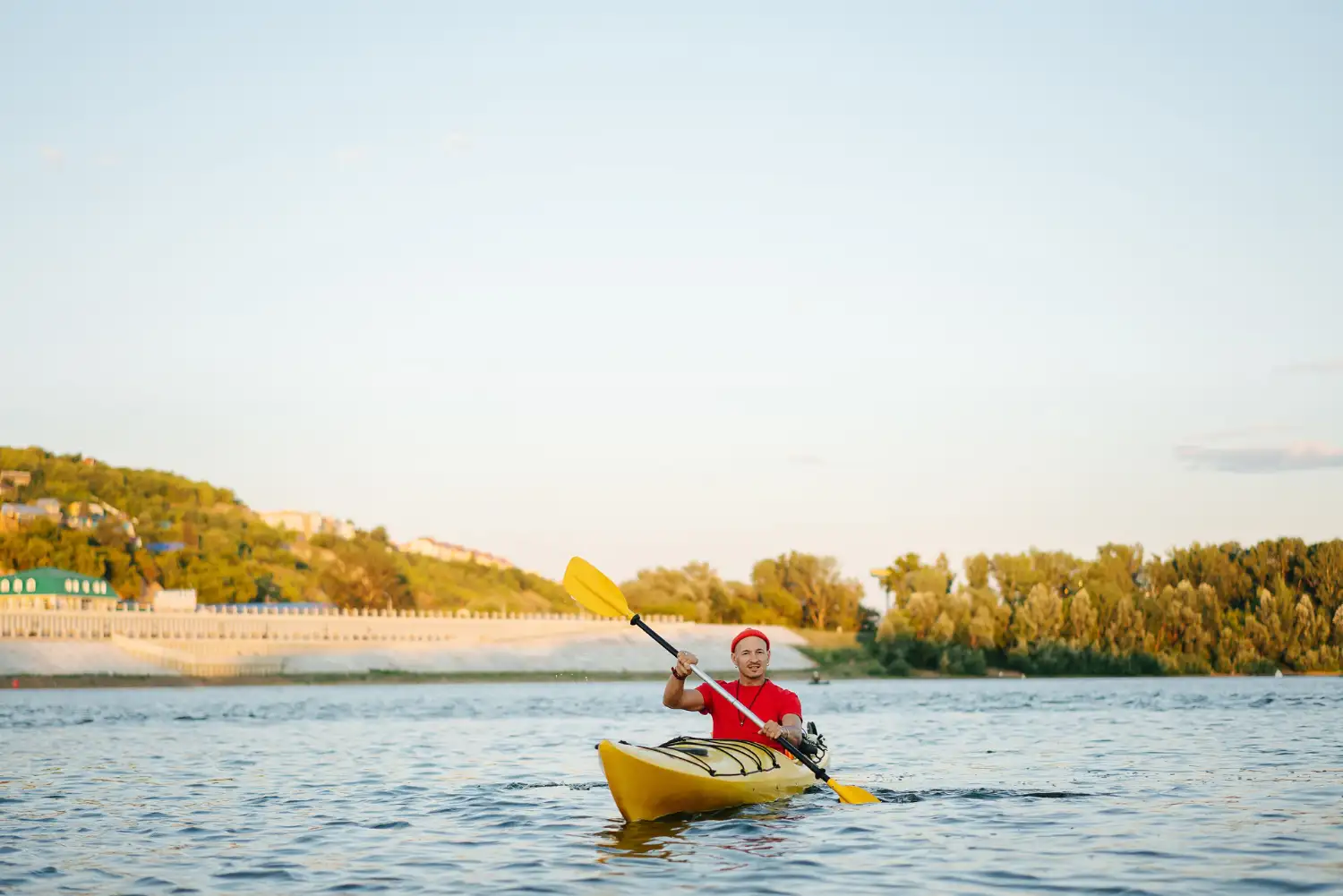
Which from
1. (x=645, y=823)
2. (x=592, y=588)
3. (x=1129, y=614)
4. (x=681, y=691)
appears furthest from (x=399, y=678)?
(x=645, y=823)

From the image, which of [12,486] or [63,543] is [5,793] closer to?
[63,543]

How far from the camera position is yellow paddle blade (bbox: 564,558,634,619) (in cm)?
1766

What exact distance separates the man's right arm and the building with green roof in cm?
8061

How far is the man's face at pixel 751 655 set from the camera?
15.1 m

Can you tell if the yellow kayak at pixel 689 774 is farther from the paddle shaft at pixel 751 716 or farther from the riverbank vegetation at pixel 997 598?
the riverbank vegetation at pixel 997 598

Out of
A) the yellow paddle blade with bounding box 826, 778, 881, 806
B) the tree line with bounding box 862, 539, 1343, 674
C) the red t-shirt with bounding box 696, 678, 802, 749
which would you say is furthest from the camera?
the tree line with bounding box 862, 539, 1343, 674

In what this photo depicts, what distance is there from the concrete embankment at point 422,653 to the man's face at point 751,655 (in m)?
68.4

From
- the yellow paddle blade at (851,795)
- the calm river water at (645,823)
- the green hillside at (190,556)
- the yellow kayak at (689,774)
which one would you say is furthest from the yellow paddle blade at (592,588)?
the green hillside at (190,556)

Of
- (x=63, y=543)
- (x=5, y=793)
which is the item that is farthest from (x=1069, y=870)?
(x=63, y=543)

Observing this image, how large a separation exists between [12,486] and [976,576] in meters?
127

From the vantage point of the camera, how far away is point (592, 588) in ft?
58.2

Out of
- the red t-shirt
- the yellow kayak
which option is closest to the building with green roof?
the red t-shirt

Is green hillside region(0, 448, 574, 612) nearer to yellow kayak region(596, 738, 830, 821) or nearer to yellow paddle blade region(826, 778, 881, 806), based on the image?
yellow paddle blade region(826, 778, 881, 806)

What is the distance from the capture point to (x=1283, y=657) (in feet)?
283
